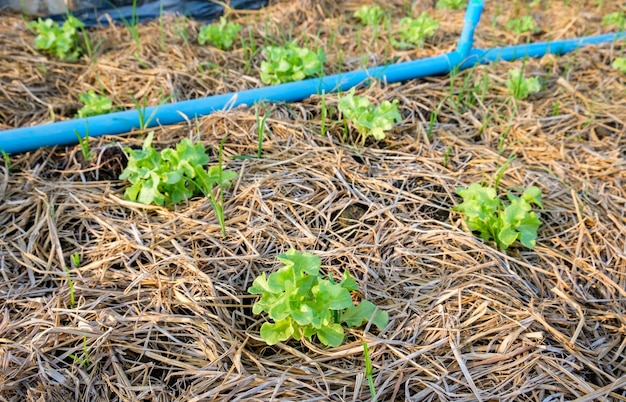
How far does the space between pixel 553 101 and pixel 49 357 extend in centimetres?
238

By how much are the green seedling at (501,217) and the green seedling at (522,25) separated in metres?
1.70

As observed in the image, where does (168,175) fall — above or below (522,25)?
below

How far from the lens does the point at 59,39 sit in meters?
2.72

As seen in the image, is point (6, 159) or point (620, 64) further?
point (620, 64)

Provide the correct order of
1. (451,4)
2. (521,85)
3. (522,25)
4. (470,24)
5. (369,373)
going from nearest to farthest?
(369,373) → (521,85) → (470,24) → (522,25) → (451,4)

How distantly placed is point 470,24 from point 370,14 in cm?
74

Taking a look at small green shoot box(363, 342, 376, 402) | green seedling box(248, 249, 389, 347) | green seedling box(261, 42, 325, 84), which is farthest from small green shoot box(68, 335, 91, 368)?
green seedling box(261, 42, 325, 84)

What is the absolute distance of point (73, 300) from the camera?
1.48 metres

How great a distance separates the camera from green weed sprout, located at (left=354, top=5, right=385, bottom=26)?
3.14 m

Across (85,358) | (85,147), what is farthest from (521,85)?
(85,358)

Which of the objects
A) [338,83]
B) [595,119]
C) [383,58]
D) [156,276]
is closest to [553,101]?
[595,119]

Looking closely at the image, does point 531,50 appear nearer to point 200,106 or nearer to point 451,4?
point 451,4

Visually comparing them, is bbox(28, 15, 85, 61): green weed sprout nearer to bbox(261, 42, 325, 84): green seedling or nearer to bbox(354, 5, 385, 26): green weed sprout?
bbox(261, 42, 325, 84): green seedling

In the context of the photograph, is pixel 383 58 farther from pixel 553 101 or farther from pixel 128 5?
pixel 128 5
